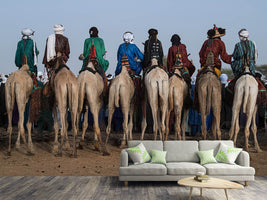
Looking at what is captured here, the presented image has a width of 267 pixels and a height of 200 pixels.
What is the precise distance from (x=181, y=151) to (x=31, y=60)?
4.75 meters

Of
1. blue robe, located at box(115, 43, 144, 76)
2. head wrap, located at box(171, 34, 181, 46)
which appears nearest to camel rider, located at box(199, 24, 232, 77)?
head wrap, located at box(171, 34, 181, 46)

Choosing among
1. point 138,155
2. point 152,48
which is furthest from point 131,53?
point 138,155

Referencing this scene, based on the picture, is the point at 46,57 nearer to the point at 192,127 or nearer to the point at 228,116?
the point at 192,127

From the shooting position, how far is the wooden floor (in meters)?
5.14

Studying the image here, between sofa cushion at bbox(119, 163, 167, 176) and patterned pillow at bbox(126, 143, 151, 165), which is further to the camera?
patterned pillow at bbox(126, 143, 151, 165)

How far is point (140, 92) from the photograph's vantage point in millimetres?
9336

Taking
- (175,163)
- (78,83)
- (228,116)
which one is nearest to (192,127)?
(228,116)

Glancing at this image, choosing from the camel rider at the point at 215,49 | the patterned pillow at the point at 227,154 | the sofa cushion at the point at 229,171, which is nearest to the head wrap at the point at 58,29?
the camel rider at the point at 215,49

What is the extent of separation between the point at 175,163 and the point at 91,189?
5.03 ft

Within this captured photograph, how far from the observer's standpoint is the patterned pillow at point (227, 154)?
20.3 ft

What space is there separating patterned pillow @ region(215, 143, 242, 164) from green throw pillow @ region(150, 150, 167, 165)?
95 centimetres

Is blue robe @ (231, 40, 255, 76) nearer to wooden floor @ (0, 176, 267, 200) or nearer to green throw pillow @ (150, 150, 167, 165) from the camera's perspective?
wooden floor @ (0, 176, 267, 200)

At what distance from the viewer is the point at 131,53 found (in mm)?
9531

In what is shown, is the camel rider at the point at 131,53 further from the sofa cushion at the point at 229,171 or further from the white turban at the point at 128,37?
the sofa cushion at the point at 229,171
